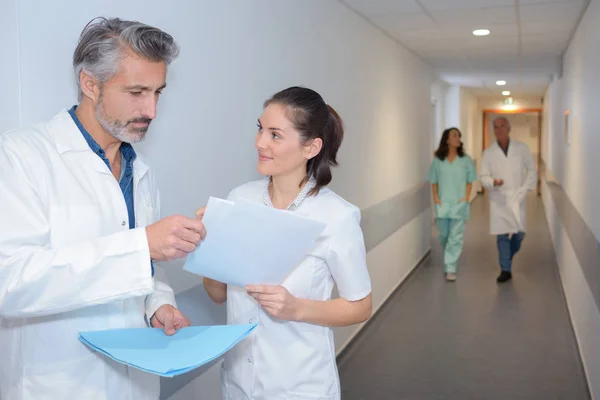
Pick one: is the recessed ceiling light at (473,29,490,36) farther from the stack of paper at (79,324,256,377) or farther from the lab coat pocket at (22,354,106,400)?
the lab coat pocket at (22,354,106,400)

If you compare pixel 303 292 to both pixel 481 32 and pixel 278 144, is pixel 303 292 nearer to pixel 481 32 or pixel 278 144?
pixel 278 144

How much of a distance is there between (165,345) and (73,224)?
376mm

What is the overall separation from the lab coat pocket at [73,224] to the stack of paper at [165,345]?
24 cm

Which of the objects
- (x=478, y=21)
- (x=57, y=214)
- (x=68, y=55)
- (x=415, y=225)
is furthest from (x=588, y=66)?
(x=57, y=214)

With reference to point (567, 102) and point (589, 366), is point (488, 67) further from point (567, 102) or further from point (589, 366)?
point (589, 366)

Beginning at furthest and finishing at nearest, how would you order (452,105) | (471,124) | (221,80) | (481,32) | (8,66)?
(471,124), (452,105), (481,32), (221,80), (8,66)

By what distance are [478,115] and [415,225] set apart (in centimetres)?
1023

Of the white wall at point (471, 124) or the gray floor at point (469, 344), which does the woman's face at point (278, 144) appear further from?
the white wall at point (471, 124)

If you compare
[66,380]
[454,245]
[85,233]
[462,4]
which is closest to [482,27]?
[462,4]

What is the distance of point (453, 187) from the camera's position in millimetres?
6891

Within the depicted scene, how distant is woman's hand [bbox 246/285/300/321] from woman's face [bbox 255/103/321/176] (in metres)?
0.38

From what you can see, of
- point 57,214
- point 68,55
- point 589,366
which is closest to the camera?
point 57,214

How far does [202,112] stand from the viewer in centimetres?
265

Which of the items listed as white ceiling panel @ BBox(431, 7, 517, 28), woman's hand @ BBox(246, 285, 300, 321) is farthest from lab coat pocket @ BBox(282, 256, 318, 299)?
white ceiling panel @ BBox(431, 7, 517, 28)
